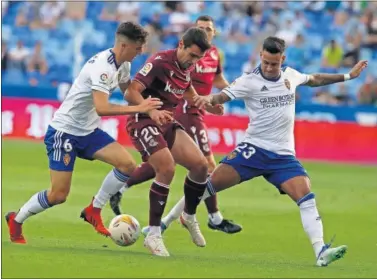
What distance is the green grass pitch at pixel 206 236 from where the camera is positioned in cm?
862

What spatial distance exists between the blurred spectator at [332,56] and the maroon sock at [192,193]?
55.8 ft

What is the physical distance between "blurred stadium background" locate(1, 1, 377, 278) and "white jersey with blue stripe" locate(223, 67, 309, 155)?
1146 millimetres

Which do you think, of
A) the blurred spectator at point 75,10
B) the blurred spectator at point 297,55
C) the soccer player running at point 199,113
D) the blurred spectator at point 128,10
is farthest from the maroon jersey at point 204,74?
the blurred spectator at point 75,10

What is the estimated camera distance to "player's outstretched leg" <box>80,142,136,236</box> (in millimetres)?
10469

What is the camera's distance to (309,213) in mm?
9789

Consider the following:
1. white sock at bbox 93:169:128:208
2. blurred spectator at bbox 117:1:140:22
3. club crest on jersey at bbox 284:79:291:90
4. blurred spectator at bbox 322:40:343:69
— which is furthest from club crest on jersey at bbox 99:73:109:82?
blurred spectator at bbox 117:1:140:22

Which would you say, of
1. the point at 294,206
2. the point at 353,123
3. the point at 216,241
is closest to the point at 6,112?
the point at 353,123

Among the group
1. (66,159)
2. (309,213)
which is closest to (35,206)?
(66,159)

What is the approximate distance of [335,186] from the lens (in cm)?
1811

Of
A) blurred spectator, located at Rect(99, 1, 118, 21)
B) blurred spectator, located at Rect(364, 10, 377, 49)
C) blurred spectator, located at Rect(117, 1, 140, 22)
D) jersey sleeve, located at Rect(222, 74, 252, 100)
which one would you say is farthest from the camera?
blurred spectator, located at Rect(99, 1, 118, 21)

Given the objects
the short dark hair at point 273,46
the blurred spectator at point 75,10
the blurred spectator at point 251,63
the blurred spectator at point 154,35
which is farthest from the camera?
the blurred spectator at point 75,10

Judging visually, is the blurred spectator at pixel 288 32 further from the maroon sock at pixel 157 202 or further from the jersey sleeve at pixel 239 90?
the maroon sock at pixel 157 202

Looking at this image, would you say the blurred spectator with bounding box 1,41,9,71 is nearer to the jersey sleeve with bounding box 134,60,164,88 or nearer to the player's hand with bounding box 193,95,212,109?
the jersey sleeve with bounding box 134,60,164,88

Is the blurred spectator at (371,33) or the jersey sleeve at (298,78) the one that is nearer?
the jersey sleeve at (298,78)
